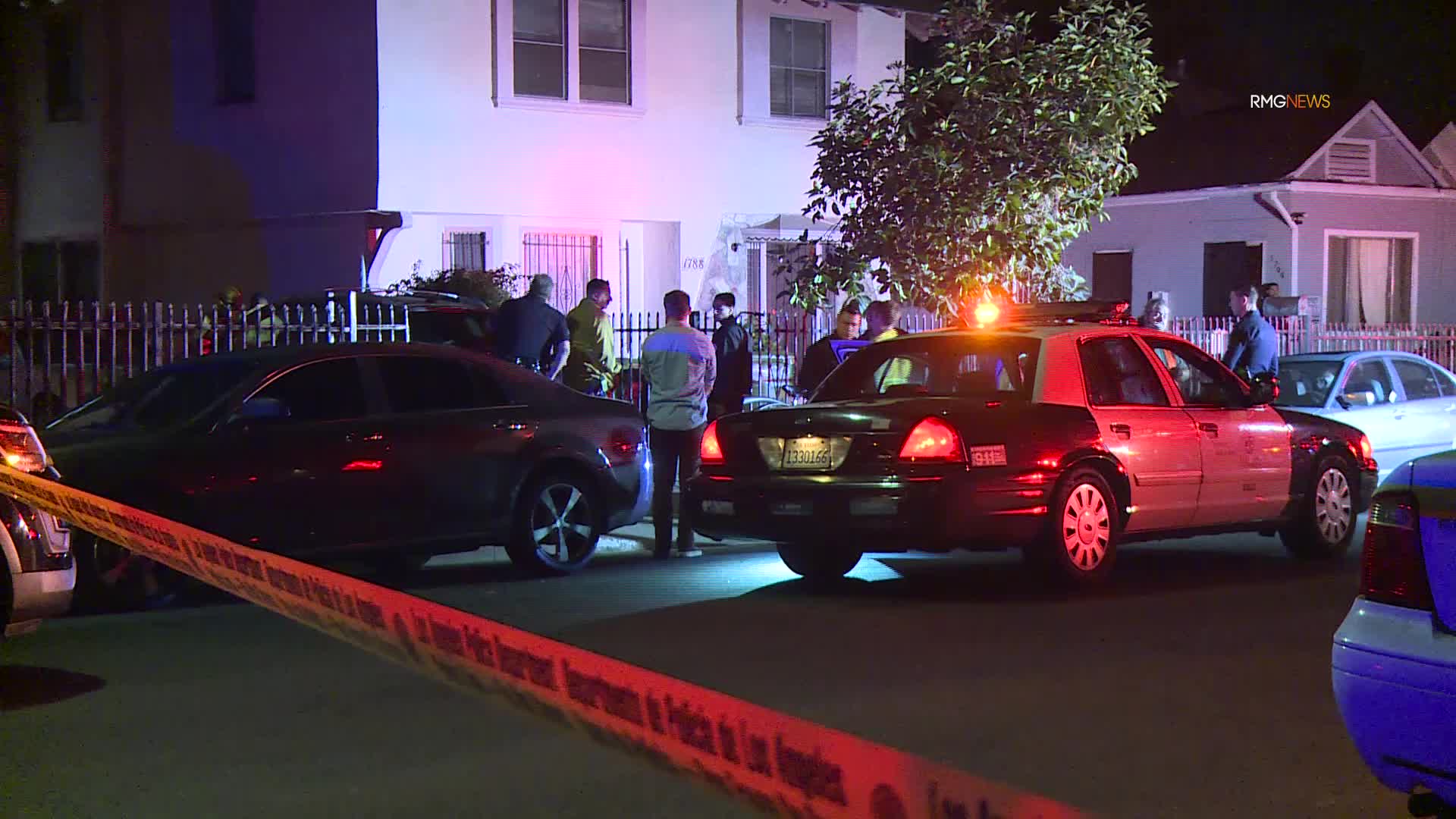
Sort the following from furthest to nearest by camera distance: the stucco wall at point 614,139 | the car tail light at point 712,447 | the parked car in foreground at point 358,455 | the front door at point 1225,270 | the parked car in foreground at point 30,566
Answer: the front door at point 1225,270 < the stucco wall at point 614,139 < the car tail light at point 712,447 < the parked car in foreground at point 358,455 < the parked car in foreground at point 30,566

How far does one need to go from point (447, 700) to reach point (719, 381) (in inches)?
304

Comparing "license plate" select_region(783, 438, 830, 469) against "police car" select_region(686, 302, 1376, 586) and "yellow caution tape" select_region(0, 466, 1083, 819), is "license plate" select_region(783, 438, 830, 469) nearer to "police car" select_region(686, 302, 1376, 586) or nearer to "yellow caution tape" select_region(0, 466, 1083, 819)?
"police car" select_region(686, 302, 1376, 586)

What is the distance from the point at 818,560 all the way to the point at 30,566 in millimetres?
4688

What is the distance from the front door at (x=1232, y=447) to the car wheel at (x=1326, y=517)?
29 centimetres

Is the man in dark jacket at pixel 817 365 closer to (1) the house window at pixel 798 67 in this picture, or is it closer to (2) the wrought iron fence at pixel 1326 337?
(2) the wrought iron fence at pixel 1326 337

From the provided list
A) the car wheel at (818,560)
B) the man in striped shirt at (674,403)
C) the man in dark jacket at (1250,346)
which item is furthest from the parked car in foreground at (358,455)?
the man in dark jacket at (1250,346)

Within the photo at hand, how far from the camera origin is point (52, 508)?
280 inches

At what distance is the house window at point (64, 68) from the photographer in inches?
1014

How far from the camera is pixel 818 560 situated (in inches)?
407

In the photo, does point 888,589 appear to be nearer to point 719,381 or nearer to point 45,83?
point 719,381

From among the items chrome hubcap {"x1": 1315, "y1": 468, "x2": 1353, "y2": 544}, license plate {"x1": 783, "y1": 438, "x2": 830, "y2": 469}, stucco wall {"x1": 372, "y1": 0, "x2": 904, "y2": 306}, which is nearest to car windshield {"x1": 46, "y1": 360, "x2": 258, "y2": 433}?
license plate {"x1": 783, "y1": 438, "x2": 830, "y2": 469}

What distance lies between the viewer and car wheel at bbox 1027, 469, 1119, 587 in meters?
9.45

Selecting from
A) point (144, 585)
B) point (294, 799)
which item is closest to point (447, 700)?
point (294, 799)

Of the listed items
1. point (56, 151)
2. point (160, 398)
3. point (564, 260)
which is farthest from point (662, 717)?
point (56, 151)
